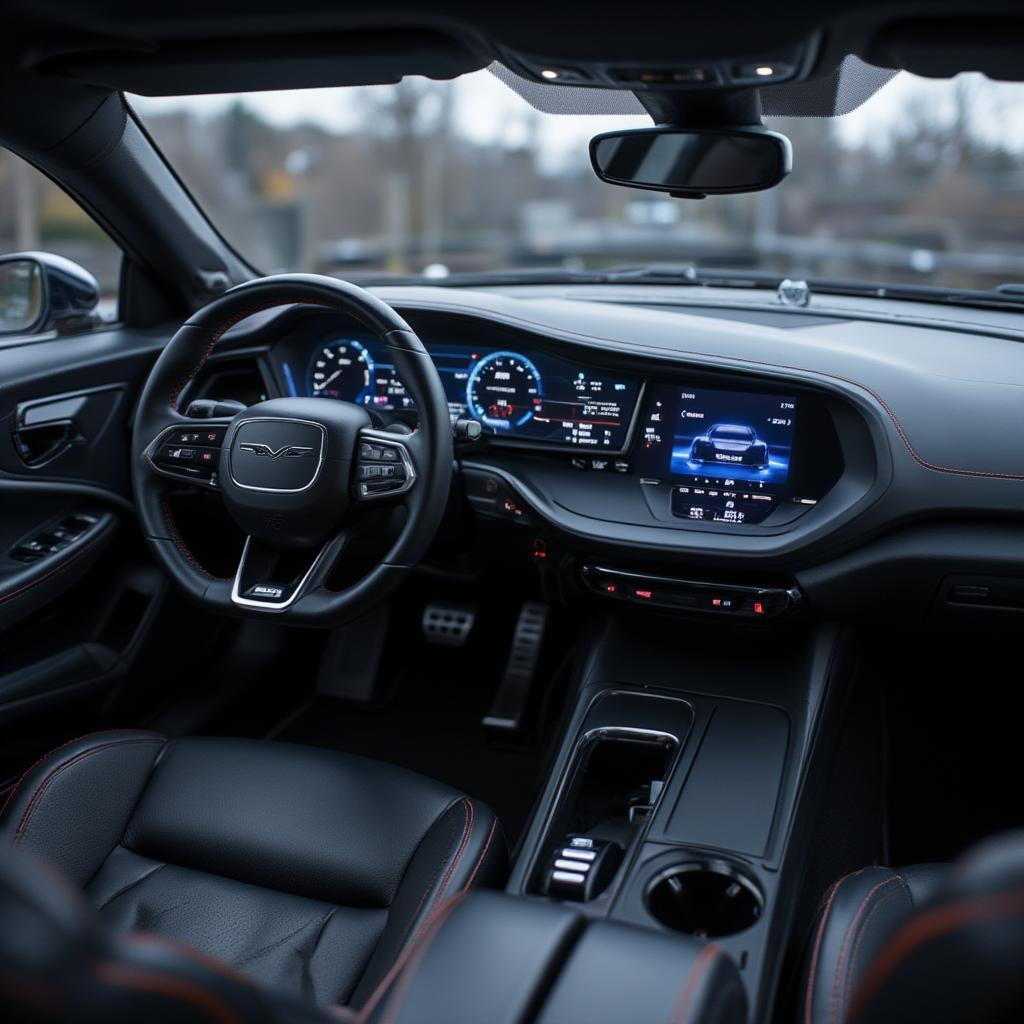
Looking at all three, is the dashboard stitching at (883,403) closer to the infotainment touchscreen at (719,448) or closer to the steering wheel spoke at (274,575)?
the infotainment touchscreen at (719,448)

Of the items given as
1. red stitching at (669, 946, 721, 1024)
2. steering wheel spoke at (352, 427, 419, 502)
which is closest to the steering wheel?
steering wheel spoke at (352, 427, 419, 502)

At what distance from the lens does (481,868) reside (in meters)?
1.93

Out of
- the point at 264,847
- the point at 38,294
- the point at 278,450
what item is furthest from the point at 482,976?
the point at 38,294

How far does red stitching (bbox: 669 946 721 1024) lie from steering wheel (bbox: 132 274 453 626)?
988 mm

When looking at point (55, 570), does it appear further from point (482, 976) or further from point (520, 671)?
point (482, 976)

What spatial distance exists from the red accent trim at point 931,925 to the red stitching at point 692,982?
1.01 ft

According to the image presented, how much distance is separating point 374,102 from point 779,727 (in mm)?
17184

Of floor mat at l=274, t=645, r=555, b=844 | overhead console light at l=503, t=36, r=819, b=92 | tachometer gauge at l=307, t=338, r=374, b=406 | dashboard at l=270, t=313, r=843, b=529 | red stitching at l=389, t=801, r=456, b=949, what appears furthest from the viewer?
floor mat at l=274, t=645, r=555, b=844

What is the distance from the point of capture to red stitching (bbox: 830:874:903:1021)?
1654mm

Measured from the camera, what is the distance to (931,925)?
875 millimetres

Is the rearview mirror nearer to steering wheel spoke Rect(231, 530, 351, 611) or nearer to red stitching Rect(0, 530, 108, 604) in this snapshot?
steering wheel spoke Rect(231, 530, 351, 611)

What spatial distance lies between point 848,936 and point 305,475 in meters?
1.27

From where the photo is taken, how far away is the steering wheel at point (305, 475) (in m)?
2.16

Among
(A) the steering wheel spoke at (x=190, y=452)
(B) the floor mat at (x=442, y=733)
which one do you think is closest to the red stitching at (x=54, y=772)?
(A) the steering wheel spoke at (x=190, y=452)
